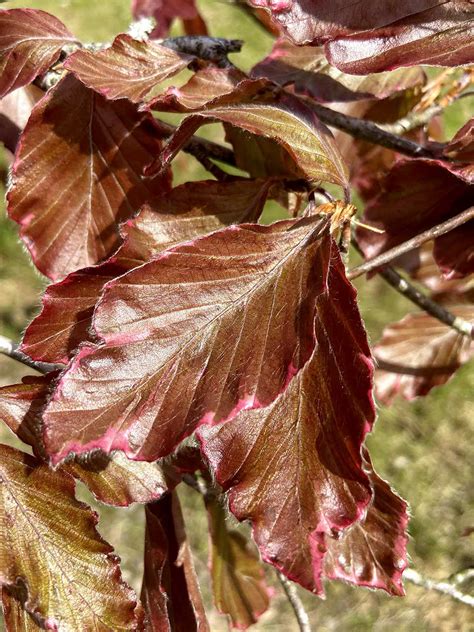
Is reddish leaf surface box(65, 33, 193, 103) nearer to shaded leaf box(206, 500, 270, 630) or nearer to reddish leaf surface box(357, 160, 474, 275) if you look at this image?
reddish leaf surface box(357, 160, 474, 275)

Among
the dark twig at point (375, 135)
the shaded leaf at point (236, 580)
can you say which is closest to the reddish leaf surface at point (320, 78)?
the dark twig at point (375, 135)

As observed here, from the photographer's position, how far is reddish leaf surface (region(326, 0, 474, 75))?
54cm

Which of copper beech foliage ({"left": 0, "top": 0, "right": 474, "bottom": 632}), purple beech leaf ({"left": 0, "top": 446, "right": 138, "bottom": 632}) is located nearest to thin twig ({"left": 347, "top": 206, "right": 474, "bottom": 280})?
copper beech foliage ({"left": 0, "top": 0, "right": 474, "bottom": 632})

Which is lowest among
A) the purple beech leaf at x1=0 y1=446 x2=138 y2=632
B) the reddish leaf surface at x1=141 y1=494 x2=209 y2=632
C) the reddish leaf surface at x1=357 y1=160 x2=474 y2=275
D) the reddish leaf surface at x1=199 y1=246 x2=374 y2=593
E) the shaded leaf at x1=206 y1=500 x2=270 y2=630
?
the shaded leaf at x1=206 y1=500 x2=270 y2=630

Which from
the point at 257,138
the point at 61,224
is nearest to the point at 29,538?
the point at 61,224

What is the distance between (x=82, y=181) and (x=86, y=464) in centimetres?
25

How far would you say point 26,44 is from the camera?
0.67 metres

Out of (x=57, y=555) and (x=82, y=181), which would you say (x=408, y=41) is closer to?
(x=82, y=181)

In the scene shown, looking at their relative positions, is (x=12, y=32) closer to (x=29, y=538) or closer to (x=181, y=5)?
(x=29, y=538)

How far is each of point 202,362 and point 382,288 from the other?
8.38ft

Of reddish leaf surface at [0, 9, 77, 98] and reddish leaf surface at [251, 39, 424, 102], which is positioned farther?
reddish leaf surface at [251, 39, 424, 102]

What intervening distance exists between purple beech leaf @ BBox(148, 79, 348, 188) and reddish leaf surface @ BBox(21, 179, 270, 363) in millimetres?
36

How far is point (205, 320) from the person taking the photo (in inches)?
20.3

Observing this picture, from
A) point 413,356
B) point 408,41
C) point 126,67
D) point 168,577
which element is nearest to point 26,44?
point 126,67
